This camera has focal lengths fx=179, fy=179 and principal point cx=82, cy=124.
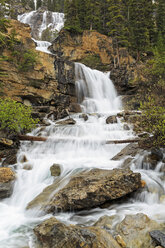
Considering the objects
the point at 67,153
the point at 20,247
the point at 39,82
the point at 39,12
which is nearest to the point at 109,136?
the point at 67,153

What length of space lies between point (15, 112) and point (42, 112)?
8614 mm

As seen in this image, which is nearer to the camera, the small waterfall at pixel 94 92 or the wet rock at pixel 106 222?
the wet rock at pixel 106 222

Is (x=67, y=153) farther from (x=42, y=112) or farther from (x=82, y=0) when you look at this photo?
(x=82, y=0)

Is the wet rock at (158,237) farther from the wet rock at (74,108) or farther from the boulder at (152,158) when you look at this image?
the wet rock at (74,108)

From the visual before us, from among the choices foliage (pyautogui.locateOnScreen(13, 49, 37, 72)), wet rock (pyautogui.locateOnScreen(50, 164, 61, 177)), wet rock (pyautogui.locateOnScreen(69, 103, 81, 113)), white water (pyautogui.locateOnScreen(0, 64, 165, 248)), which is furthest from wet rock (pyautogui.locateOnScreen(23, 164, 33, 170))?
foliage (pyautogui.locateOnScreen(13, 49, 37, 72))

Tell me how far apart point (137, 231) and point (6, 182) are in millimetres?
5864

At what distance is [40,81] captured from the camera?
67.7ft

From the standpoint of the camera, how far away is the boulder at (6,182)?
747 cm

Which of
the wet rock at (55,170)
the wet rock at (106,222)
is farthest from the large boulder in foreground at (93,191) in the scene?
the wet rock at (55,170)

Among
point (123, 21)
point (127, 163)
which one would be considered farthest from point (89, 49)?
point (127, 163)

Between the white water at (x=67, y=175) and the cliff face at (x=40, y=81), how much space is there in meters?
5.62

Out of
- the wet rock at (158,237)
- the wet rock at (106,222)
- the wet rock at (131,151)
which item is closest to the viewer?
the wet rock at (158,237)

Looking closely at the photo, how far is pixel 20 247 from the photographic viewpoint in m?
4.73

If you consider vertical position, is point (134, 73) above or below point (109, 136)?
above
